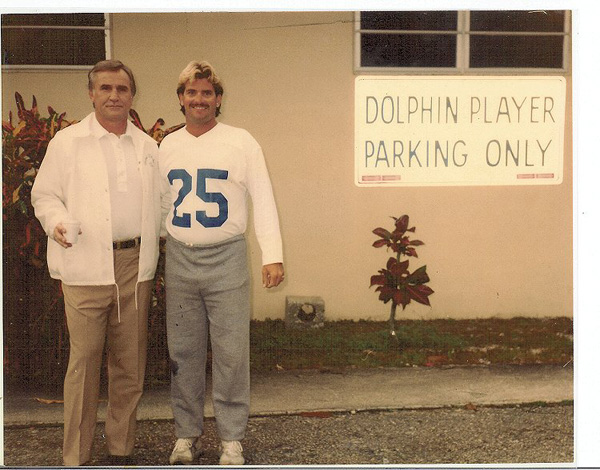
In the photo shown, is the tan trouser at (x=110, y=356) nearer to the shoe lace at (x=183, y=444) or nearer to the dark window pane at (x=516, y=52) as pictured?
the shoe lace at (x=183, y=444)

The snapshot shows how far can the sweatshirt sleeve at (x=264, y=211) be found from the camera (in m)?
4.55

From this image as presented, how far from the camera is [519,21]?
4.94 metres

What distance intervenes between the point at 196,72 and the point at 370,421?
234cm

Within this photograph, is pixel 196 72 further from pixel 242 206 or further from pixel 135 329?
pixel 135 329

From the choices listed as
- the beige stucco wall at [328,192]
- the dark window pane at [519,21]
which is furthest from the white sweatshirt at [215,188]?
the dark window pane at [519,21]

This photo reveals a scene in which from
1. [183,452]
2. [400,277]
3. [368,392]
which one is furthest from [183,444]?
[400,277]

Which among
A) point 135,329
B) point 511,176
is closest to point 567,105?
point 511,176

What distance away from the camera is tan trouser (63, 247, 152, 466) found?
4426 mm

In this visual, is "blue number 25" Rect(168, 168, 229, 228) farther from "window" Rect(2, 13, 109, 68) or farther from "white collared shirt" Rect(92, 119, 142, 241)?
"window" Rect(2, 13, 109, 68)

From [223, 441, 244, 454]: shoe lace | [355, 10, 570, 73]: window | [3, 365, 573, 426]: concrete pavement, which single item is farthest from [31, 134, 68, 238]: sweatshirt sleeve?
[355, 10, 570, 73]: window

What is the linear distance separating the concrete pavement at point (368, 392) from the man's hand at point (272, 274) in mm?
920

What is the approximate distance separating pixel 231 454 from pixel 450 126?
2.33 metres

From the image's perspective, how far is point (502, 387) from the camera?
5266 mm

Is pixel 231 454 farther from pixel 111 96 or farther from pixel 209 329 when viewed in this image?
pixel 111 96
